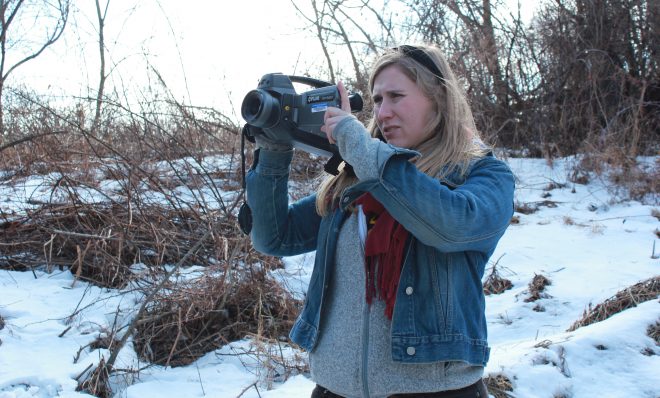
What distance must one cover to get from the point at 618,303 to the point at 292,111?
294cm

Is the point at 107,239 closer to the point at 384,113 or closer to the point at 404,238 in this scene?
the point at 384,113

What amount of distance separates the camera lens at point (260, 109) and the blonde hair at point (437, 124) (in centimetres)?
23

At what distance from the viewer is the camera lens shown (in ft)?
Result: 5.04

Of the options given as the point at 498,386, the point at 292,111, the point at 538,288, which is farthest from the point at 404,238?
the point at 538,288

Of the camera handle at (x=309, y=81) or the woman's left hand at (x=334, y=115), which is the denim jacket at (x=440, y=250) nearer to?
the woman's left hand at (x=334, y=115)

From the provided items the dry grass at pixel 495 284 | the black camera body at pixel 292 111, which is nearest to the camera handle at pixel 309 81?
the black camera body at pixel 292 111

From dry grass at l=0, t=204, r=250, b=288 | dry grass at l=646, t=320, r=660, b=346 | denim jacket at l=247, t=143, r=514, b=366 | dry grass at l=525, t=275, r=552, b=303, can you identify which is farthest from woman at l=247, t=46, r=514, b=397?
dry grass at l=525, t=275, r=552, b=303

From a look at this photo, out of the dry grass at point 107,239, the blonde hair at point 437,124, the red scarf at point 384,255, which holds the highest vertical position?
the blonde hair at point 437,124

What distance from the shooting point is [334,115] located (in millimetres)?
1459

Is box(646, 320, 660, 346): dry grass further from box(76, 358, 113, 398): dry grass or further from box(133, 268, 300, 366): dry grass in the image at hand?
box(76, 358, 113, 398): dry grass

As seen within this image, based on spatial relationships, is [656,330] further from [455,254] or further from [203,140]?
[203,140]

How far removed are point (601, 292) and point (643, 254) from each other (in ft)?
3.05

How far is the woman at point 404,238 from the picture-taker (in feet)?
4.38

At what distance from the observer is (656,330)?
334 centimetres
